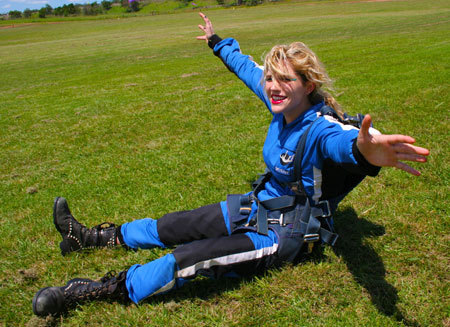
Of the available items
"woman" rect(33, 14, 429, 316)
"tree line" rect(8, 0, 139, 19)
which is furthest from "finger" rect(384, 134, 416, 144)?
Answer: "tree line" rect(8, 0, 139, 19)

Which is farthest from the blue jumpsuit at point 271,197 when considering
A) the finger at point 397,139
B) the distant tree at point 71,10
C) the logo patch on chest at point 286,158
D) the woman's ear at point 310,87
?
the distant tree at point 71,10

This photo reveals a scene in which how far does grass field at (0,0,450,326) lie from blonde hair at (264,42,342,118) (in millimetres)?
1553

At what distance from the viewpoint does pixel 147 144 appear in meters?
7.43

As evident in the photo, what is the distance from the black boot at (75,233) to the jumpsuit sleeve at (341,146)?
94.9 inches

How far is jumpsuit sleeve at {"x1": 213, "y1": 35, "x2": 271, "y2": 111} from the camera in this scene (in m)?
4.15

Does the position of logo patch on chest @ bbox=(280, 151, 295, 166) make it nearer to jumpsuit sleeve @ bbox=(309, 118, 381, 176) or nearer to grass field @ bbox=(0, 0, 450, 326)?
jumpsuit sleeve @ bbox=(309, 118, 381, 176)

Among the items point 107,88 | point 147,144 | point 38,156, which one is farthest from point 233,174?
point 107,88

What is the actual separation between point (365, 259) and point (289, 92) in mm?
1756

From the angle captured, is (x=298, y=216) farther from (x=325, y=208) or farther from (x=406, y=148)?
(x=406, y=148)

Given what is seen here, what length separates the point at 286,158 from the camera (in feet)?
10.6

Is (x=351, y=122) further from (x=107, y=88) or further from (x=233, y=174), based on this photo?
(x=107, y=88)

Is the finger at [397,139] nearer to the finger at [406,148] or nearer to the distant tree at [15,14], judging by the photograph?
the finger at [406,148]

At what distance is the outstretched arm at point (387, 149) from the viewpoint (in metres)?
2.18

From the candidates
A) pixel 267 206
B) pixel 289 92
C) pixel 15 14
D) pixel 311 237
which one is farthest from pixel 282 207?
pixel 15 14
